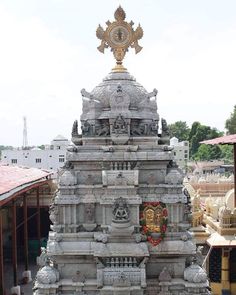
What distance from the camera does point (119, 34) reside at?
15469 millimetres

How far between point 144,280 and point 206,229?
37.8 feet

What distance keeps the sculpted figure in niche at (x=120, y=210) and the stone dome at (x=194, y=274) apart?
2942 mm

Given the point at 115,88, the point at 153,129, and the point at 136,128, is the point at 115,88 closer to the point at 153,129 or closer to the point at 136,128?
the point at 136,128

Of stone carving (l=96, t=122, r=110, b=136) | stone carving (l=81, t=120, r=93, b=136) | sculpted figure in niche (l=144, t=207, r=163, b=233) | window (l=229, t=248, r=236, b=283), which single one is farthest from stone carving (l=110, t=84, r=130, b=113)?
window (l=229, t=248, r=236, b=283)

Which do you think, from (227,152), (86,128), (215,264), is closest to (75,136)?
(86,128)

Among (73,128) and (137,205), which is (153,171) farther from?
(73,128)

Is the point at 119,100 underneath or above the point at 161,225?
above

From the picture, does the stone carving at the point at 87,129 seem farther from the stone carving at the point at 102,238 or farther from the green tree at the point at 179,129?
the green tree at the point at 179,129

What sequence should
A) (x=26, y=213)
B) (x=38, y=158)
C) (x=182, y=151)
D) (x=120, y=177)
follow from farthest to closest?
(x=182, y=151) < (x=38, y=158) < (x=26, y=213) < (x=120, y=177)

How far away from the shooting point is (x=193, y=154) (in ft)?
315

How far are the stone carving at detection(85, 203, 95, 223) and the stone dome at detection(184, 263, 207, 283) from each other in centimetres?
391

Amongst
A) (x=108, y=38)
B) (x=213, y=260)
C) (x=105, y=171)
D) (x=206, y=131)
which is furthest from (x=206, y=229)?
(x=206, y=131)

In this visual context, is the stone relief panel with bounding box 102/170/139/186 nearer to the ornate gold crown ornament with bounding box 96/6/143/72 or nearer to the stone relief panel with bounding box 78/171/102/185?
the stone relief panel with bounding box 78/171/102/185

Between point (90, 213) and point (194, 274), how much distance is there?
4329 mm
